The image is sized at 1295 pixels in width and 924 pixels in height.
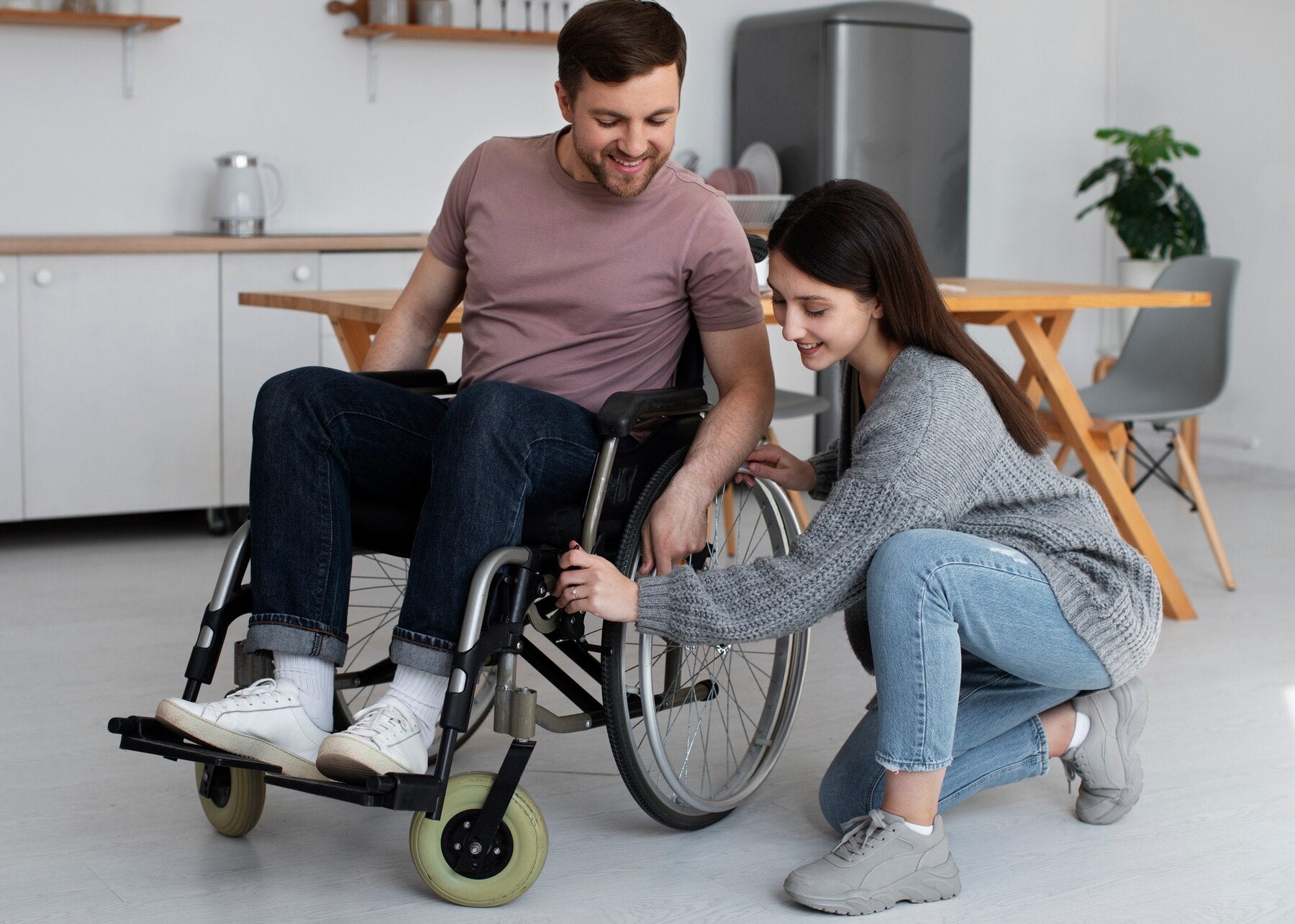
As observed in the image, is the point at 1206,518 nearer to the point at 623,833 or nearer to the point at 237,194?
the point at 623,833

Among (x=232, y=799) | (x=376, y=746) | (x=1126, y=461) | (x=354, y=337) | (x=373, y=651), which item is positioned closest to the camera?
(x=376, y=746)

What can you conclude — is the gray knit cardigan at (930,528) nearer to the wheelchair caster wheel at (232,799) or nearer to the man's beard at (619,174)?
the man's beard at (619,174)

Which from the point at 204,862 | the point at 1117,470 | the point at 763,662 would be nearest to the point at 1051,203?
the point at 1117,470

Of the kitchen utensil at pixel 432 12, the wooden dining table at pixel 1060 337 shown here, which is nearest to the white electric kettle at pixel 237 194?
the kitchen utensil at pixel 432 12

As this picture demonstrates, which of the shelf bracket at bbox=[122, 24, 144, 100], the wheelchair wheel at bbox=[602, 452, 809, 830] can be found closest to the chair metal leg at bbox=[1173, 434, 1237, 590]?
the wheelchair wheel at bbox=[602, 452, 809, 830]

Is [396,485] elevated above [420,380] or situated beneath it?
situated beneath

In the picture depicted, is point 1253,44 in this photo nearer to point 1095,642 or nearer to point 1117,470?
point 1117,470

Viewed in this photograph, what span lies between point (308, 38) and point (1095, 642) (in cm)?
336

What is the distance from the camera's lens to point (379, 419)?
183 centimetres

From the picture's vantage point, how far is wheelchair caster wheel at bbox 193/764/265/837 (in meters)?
1.92

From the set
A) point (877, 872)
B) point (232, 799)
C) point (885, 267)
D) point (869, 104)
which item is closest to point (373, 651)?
point (232, 799)

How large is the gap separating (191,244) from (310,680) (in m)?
2.33

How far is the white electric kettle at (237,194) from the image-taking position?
409cm

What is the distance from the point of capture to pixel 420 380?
6.82 ft
